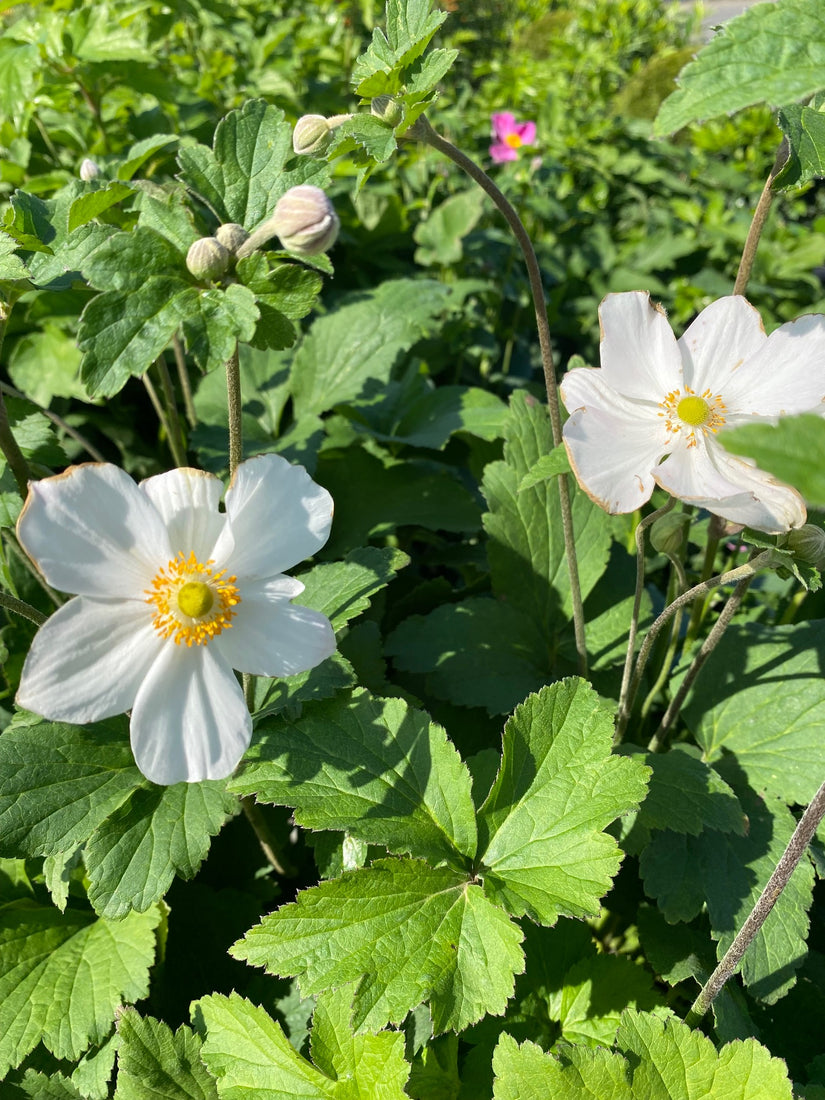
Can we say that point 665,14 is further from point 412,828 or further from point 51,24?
point 412,828

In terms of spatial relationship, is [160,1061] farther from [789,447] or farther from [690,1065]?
[789,447]

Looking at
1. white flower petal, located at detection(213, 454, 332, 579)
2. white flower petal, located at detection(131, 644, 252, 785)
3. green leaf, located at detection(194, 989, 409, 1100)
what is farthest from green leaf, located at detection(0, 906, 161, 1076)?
white flower petal, located at detection(213, 454, 332, 579)

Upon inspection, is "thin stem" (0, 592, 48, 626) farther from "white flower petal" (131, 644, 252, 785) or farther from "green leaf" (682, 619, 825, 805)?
"green leaf" (682, 619, 825, 805)

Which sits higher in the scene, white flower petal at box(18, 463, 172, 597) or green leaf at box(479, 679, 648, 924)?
white flower petal at box(18, 463, 172, 597)

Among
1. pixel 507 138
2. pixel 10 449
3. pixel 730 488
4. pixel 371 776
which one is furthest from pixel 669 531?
pixel 507 138

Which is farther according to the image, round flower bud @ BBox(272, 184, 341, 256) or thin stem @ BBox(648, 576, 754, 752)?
thin stem @ BBox(648, 576, 754, 752)
